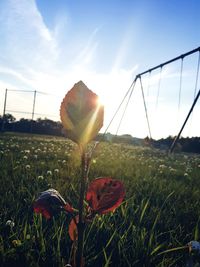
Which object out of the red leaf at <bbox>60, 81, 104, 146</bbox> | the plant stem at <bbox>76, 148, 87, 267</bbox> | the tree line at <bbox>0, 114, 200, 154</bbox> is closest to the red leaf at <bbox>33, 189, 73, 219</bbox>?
the plant stem at <bbox>76, 148, 87, 267</bbox>

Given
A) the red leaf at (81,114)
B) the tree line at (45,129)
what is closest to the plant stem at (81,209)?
the red leaf at (81,114)

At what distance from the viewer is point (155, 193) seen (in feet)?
12.7

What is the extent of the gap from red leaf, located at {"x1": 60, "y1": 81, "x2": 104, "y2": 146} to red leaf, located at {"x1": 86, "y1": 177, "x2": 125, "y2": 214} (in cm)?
21

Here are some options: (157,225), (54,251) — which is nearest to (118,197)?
(54,251)

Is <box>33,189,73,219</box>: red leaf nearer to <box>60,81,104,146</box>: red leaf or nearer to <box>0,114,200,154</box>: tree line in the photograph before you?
<box>60,81,104,146</box>: red leaf

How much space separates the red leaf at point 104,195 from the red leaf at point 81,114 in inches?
8.2

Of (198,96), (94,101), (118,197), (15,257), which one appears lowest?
(15,257)

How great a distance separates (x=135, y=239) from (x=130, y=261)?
16 centimetres

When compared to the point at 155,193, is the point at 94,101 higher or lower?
higher

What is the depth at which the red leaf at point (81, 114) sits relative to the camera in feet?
2.65

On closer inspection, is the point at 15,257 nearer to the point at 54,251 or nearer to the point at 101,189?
the point at 54,251

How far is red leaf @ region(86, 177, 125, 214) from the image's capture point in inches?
37.8

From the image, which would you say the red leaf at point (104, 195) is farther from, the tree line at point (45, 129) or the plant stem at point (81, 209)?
the tree line at point (45, 129)

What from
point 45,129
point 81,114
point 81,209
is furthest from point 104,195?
point 45,129
